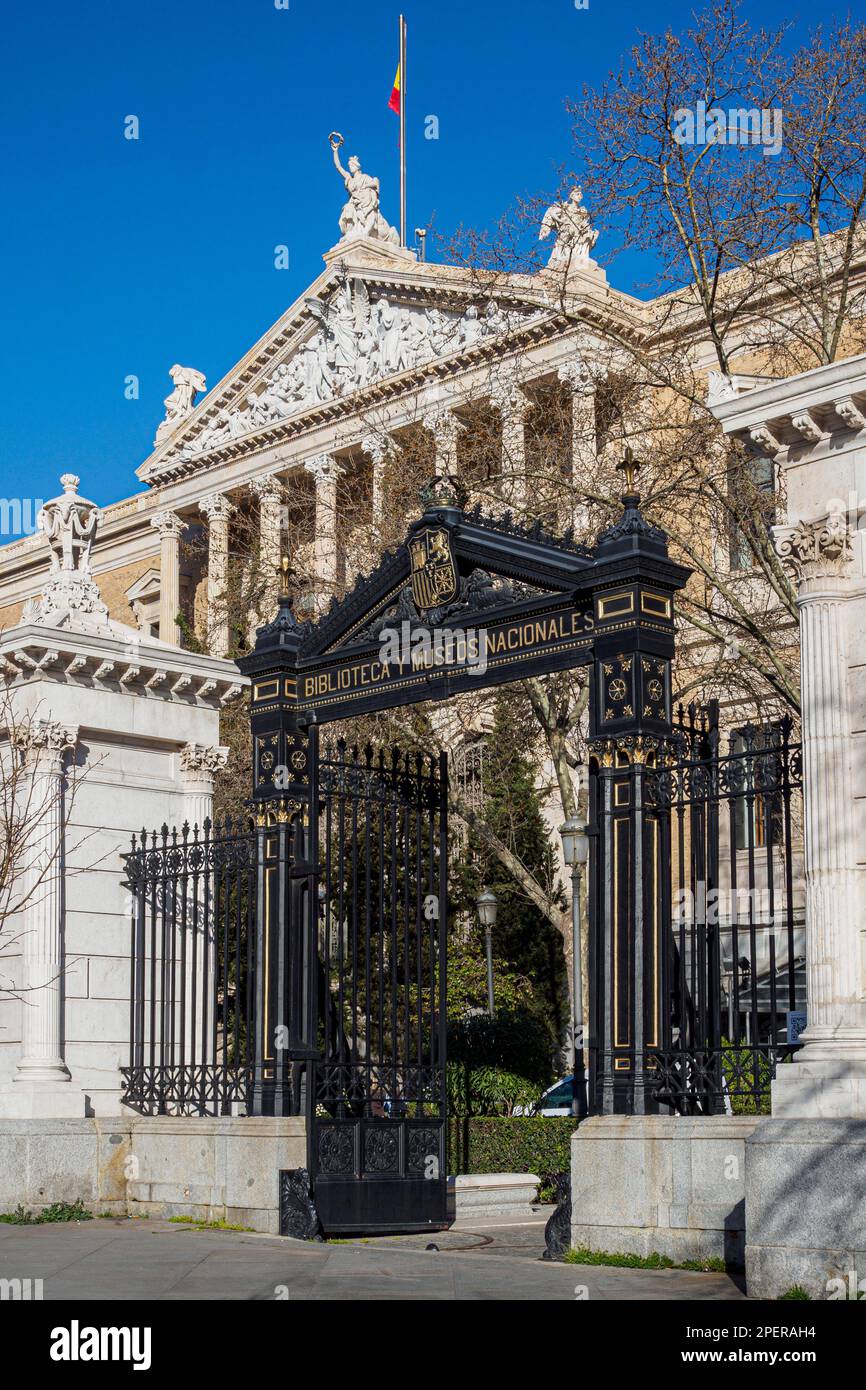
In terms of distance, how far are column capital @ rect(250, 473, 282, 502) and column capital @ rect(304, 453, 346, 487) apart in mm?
1209

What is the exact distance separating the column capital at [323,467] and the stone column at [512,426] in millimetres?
26125

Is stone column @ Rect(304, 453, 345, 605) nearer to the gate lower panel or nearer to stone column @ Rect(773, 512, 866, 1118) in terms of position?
the gate lower panel

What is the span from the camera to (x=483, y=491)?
2389cm

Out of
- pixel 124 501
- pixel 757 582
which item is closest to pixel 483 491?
pixel 757 582

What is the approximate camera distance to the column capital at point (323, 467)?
180 ft

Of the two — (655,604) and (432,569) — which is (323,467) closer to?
(432,569)

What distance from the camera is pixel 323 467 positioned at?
56.4 metres

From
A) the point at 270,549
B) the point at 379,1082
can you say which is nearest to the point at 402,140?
the point at 270,549

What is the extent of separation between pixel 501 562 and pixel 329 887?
3.30 metres

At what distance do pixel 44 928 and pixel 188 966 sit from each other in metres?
1.75

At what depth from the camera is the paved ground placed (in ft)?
32.8

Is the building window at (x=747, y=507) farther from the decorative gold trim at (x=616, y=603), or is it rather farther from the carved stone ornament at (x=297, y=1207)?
the carved stone ornament at (x=297, y=1207)

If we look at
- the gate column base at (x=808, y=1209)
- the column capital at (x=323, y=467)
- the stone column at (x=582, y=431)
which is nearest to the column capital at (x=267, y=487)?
the column capital at (x=323, y=467)
